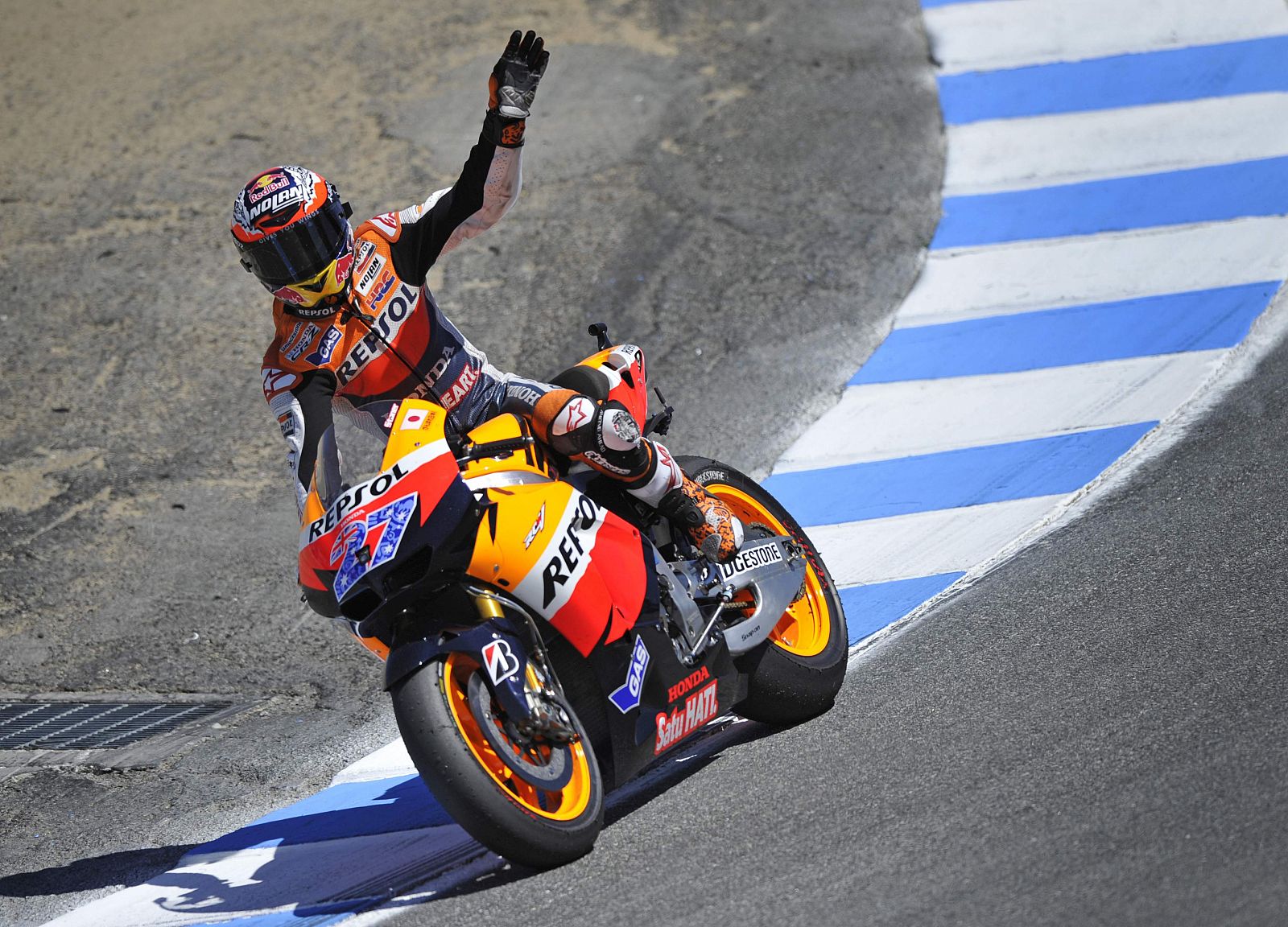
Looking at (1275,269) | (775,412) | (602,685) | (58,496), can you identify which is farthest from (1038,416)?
(58,496)

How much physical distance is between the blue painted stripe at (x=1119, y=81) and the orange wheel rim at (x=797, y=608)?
6.18m

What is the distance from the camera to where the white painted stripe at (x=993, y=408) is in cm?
730

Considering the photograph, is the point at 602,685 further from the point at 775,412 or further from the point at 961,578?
the point at 775,412

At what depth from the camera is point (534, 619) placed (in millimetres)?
4293

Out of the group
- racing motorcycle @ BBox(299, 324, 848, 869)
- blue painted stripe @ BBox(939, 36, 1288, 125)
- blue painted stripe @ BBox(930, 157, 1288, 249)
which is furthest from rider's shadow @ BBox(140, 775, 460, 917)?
blue painted stripe @ BBox(939, 36, 1288, 125)

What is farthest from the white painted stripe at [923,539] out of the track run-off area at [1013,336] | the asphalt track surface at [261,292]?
the asphalt track surface at [261,292]

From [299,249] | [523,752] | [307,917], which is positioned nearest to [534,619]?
[523,752]

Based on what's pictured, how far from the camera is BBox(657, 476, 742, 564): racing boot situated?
4.98 m

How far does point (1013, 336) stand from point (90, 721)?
17.5 ft

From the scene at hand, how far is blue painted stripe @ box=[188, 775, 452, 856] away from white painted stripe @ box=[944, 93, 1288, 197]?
6.35 m

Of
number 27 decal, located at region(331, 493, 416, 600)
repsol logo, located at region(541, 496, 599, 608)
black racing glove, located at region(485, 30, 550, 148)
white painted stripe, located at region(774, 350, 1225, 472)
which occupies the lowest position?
white painted stripe, located at region(774, 350, 1225, 472)

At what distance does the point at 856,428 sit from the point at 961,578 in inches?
72.3

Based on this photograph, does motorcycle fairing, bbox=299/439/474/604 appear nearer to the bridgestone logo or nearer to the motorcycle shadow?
the motorcycle shadow

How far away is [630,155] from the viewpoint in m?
10.7
